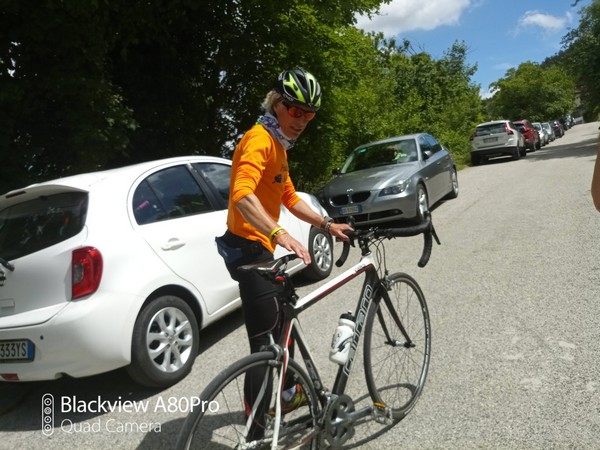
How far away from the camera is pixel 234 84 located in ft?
36.6

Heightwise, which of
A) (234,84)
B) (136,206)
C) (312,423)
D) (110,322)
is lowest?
(312,423)

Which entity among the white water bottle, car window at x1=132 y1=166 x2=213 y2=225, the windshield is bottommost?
the white water bottle

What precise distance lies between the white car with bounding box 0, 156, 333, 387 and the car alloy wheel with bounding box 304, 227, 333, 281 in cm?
168

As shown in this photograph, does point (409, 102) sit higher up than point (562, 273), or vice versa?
point (409, 102)

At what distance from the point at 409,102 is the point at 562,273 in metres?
16.1

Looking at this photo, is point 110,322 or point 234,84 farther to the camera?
point 234,84

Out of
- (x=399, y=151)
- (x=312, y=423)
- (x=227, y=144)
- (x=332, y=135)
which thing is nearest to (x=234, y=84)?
(x=227, y=144)

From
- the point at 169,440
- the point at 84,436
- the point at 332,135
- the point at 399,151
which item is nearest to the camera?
the point at 169,440

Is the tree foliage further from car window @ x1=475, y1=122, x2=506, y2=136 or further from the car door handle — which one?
the car door handle

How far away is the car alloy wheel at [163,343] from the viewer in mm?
3699

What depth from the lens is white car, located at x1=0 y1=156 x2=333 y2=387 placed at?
11.5 ft

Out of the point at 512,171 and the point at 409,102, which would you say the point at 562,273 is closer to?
the point at 512,171

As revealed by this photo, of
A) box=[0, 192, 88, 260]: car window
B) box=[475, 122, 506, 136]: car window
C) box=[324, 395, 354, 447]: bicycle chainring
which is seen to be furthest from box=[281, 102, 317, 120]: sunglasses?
box=[475, 122, 506, 136]: car window

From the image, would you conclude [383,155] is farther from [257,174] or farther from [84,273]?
[257,174]
